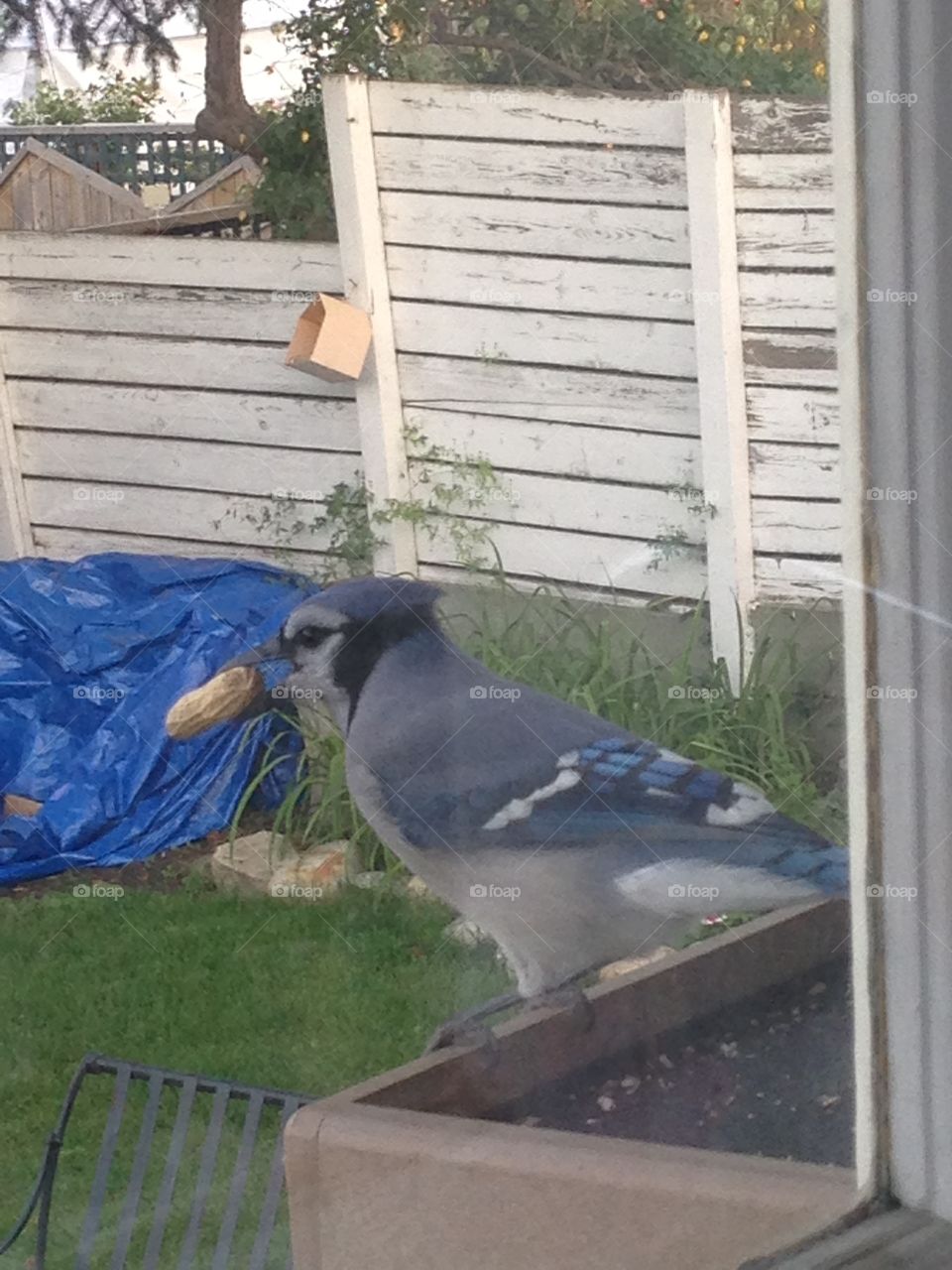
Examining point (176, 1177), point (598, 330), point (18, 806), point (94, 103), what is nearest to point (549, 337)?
point (598, 330)

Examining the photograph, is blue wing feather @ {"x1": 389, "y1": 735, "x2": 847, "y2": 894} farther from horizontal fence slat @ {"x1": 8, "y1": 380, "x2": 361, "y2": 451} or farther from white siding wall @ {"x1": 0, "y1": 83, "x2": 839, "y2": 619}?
horizontal fence slat @ {"x1": 8, "y1": 380, "x2": 361, "y2": 451}

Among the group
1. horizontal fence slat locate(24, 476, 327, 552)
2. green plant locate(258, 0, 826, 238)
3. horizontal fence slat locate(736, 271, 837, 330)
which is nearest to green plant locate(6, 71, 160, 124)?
green plant locate(258, 0, 826, 238)

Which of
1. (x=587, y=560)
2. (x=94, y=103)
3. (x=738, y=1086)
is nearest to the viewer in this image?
(x=94, y=103)

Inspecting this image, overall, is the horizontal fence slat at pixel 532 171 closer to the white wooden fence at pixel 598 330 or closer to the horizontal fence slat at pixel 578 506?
the white wooden fence at pixel 598 330

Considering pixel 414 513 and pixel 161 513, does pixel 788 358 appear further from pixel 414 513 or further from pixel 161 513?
pixel 161 513

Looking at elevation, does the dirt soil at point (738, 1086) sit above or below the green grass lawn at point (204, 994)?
below

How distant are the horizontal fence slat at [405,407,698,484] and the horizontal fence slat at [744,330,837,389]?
0.05 m

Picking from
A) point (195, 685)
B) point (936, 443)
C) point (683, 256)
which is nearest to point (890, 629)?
point (936, 443)

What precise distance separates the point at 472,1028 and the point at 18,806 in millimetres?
259

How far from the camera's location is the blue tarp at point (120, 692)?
0.75m

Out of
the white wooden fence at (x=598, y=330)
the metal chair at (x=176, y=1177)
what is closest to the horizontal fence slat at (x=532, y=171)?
the white wooden fence at (x=598, y=330)

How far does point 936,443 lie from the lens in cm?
59

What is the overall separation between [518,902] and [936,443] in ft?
1.06

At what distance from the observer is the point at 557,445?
75 cm
